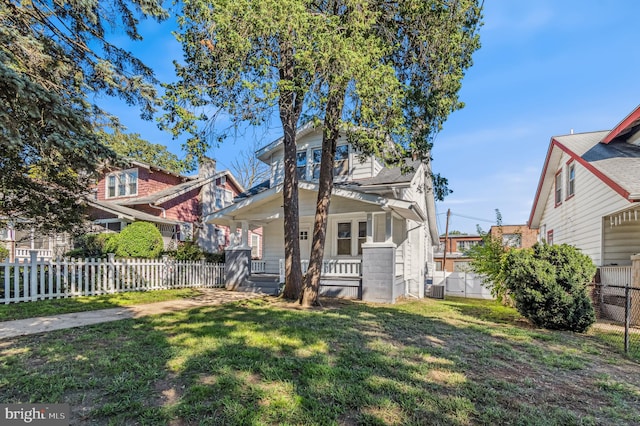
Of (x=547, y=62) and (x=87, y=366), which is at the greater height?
(x=547, y=62)

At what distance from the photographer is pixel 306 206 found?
1277 cm

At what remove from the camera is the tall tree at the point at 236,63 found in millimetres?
5941

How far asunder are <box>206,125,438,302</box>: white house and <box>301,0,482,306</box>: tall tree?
7.59 feet

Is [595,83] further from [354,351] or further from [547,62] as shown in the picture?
[354,351]

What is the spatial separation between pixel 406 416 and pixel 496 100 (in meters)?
12.8

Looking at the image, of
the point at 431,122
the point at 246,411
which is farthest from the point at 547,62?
the point at 246,411

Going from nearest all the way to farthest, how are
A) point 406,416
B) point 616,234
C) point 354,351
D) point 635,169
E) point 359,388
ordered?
point 406,416 < point 359,388 < point 354,351 < point 635,169 < point 616,234

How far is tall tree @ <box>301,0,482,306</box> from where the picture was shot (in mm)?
6562

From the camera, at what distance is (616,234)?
9883mm

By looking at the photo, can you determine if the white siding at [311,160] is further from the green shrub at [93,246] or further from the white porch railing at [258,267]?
A: the green shrub at [93,246]

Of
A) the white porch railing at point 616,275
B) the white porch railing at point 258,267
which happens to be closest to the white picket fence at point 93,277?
the white porch railing at point 258,267

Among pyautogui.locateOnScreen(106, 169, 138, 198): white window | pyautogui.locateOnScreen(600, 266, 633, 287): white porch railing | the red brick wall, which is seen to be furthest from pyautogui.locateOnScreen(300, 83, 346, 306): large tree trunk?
pyautogui.locateOnScreen(106, 169, 138, 198): white window

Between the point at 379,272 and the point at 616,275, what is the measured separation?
6376 millimetres

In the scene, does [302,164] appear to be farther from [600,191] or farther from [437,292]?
[600,191]
